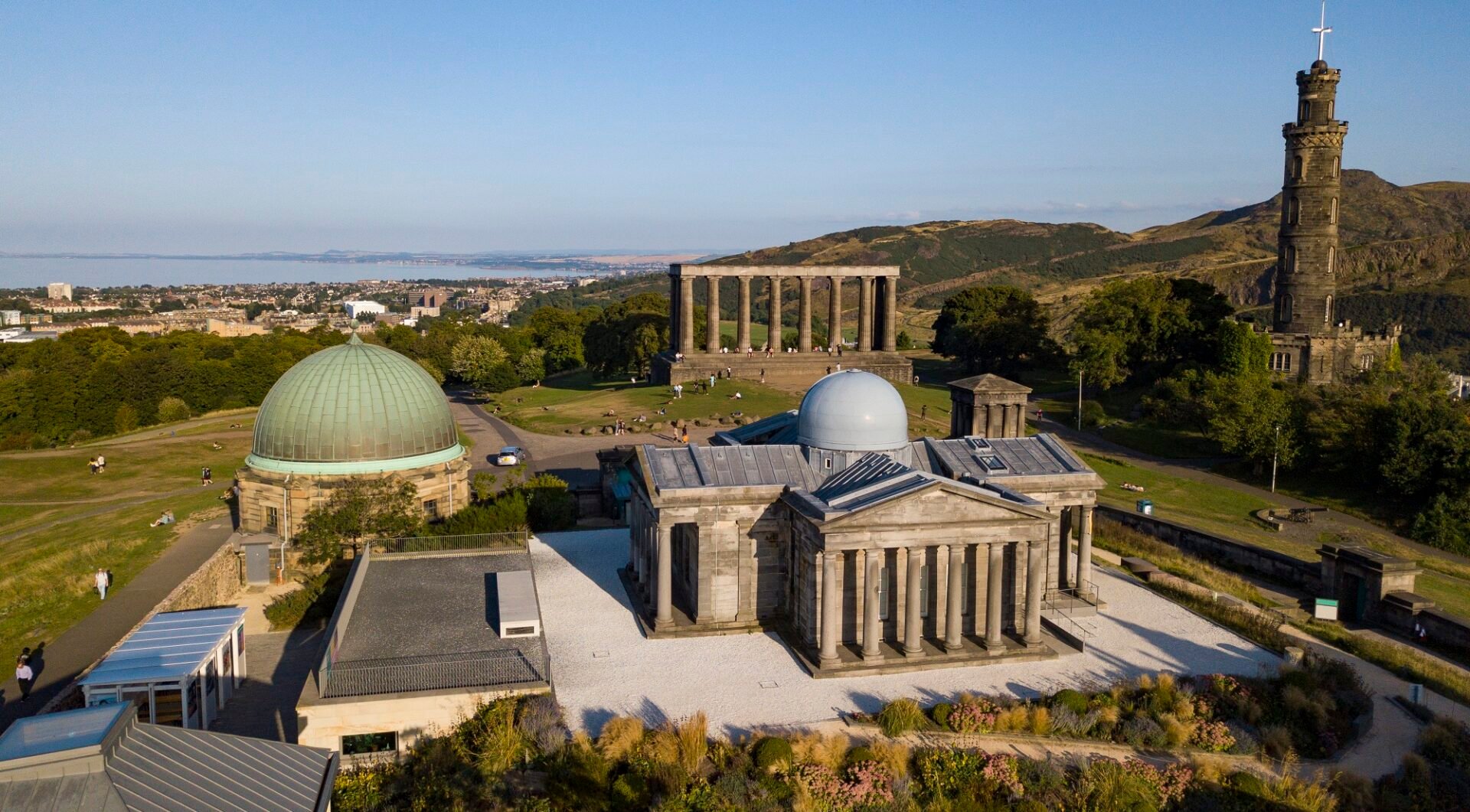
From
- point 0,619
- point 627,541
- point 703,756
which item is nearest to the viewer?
point 703,756

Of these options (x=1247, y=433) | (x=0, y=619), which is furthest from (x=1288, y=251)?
(x=0, y=619)

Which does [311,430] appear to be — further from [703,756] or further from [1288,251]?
[1288,251]

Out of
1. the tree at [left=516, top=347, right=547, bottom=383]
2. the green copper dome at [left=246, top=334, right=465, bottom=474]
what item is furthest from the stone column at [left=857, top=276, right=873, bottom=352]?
the green copper dome at [left=246, top=334, right=465, bottom=474]

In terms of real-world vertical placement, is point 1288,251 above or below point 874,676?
above

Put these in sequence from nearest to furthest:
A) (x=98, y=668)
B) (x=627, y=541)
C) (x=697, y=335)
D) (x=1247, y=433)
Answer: (x=98, y=668)
(x=627, y=541)
(x=1247, y=433)
(x=697, y=335)

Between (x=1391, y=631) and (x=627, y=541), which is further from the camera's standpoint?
(x=627, y=541)

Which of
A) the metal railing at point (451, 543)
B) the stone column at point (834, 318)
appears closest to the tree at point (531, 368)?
the stone column at point (834, 318)

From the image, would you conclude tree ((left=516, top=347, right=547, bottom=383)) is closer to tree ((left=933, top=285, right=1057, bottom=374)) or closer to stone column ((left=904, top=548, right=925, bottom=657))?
tree ((left=933, top=285, right=1057, bottom=374))
